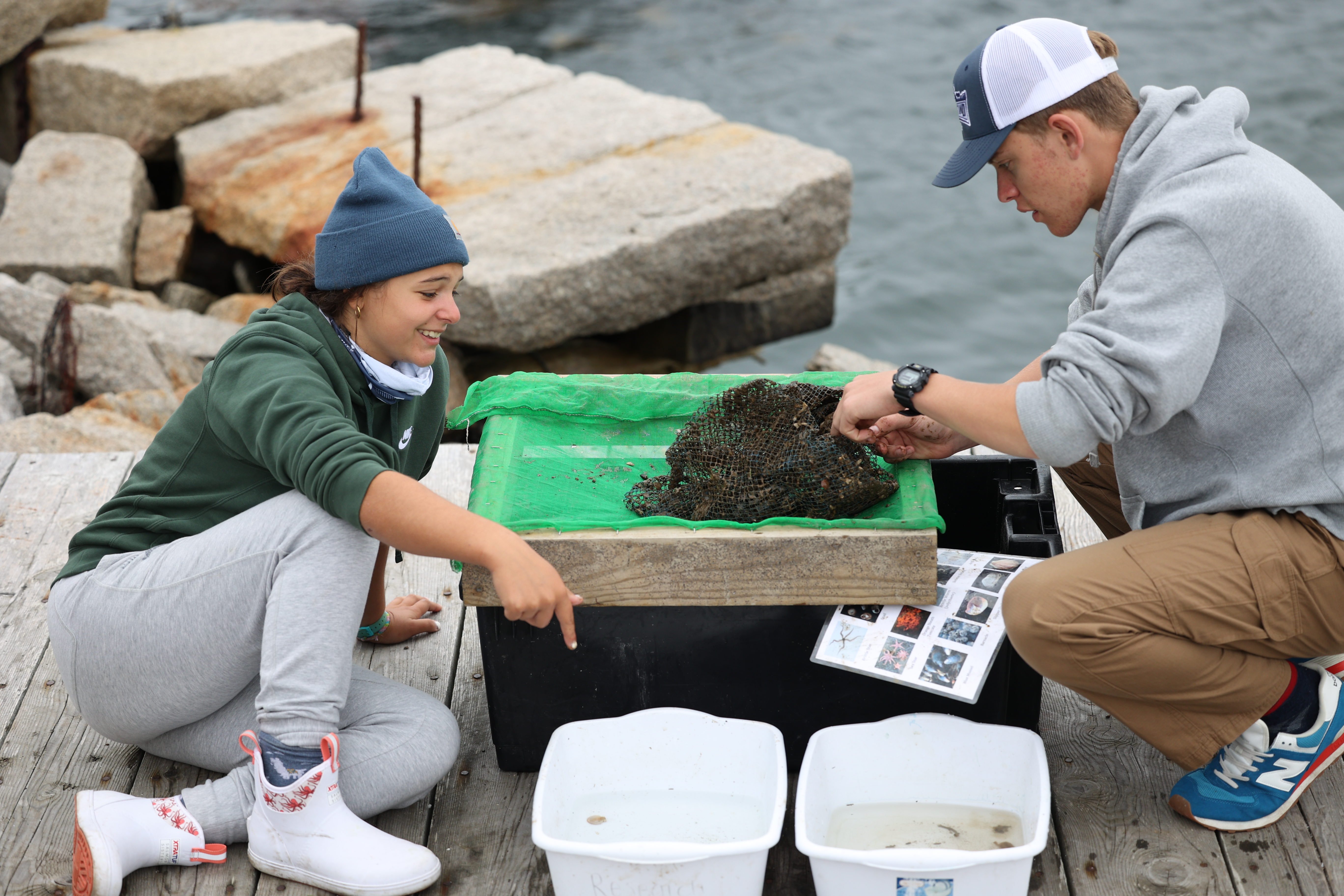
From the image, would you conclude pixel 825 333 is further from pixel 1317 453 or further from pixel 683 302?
pixel 1317 453

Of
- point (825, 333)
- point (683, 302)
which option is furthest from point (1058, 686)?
point (825, 333)

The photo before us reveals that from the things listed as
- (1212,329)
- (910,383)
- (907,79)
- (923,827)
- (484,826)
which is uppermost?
(1212,329)

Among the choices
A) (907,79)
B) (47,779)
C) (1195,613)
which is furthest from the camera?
(907,79)

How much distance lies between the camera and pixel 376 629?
276 cm

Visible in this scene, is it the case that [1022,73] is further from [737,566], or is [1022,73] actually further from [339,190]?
[339,190]

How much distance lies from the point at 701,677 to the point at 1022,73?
120cm

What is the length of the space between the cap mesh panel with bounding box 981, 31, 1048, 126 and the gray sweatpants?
4.28ft

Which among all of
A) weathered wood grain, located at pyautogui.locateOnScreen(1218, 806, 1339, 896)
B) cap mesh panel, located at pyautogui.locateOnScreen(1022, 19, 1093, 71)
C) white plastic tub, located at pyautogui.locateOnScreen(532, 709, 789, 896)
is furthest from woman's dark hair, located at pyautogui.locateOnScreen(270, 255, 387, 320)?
weathered wood grain, located at pyautogui.locateOnScreen(1218, 806, 1339, 896)

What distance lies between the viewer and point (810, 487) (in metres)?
2.30

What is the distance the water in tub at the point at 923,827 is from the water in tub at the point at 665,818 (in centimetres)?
14

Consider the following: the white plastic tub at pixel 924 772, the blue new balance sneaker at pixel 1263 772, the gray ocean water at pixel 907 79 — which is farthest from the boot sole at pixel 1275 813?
the gray ocean water at pixel 907 79

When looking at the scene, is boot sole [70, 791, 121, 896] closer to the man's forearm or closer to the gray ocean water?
the man's forearm

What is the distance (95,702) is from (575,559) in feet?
2.99

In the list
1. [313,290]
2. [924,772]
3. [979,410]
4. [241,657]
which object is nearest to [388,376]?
[313,290]
